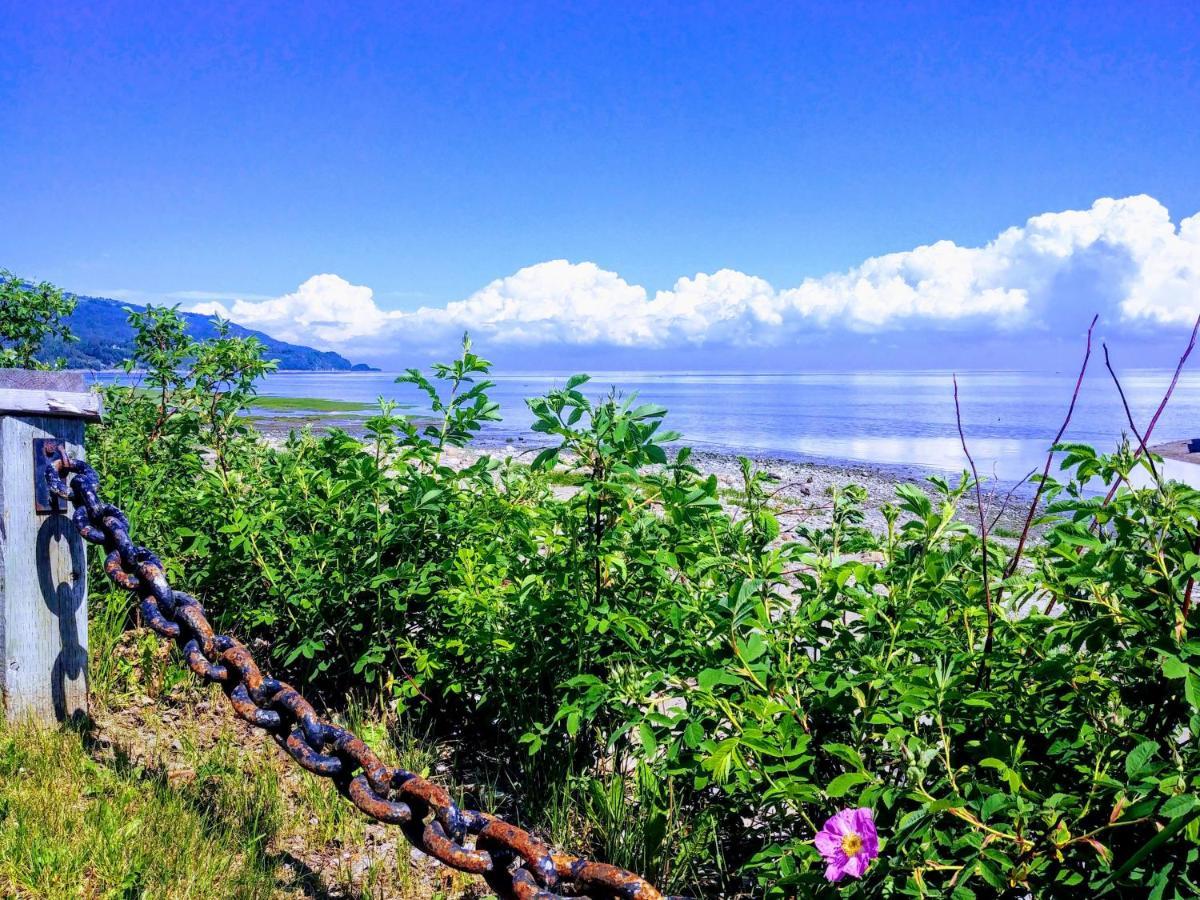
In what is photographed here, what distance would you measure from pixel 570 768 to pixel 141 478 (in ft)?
11.8

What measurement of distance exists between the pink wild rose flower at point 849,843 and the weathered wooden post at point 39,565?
338cm

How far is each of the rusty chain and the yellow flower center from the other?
422mm

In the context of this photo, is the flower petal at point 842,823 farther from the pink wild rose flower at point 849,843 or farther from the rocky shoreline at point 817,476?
the rocky shoreline at point 817,476

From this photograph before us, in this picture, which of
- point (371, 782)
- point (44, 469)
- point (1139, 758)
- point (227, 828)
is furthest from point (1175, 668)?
point (44, 469)

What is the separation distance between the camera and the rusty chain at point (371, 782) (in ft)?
5.95

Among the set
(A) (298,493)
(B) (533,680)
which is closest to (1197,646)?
(B) (533,680)

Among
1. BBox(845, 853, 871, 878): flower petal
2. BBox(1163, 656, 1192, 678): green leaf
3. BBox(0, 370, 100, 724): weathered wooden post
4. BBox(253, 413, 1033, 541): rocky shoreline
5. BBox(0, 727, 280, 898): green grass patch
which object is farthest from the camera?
BBox(253, 413, 1033, 541): rocky shoreline

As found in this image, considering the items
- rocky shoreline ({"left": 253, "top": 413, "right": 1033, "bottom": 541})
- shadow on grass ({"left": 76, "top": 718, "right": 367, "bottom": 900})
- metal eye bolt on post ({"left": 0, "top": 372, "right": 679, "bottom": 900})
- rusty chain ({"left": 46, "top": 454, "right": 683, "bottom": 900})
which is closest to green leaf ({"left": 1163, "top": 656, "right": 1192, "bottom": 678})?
rusty chain ({"left": 46, "top": 454, "right": 683, "bottom": 900})

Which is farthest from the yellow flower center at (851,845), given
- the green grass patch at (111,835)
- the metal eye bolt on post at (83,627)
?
the green grass patch at (111,835)

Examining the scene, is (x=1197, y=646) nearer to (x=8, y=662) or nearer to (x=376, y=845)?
(x=376, y=845)

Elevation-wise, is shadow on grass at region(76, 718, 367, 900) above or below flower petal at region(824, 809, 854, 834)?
below

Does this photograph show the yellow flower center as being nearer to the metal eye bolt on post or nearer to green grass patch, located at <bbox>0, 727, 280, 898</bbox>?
the metal eye bolt on post

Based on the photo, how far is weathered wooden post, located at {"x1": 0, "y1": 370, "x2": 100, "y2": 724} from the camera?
11.6 feet

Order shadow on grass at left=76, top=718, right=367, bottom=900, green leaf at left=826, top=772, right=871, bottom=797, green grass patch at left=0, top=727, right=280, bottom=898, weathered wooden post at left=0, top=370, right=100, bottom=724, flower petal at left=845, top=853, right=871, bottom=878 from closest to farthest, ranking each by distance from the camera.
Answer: flower petal at left=845, top=853, right=871, bottom=878 < green leaf at left=826, top=772, right=871, bottom=797 < green grass patch at left=0, top=727, right=280, bottom=898 < shadow on grass at left=76, top=718, right=367, bottom=900 < weathered wooden post at left=0, top=370, right=100, bottom=724
